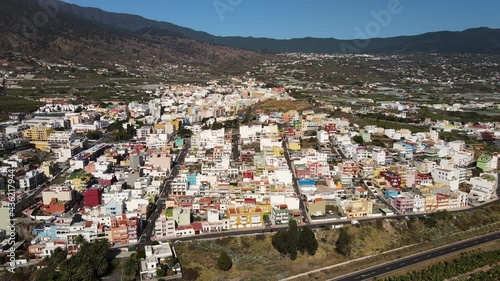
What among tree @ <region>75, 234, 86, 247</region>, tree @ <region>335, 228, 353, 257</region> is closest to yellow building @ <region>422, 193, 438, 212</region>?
tree @ <region>335, 228, 353, 257</region>

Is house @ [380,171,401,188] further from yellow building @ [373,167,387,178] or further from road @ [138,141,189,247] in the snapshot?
road @ [138,141,189,247]

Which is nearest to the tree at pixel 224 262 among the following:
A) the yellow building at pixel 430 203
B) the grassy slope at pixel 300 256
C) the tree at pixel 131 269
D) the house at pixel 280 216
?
the grassy slope at pixel 300 256

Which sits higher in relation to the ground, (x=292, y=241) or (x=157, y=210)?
(x=157, y=210)

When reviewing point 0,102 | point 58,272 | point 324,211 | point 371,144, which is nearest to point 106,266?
point 58,272

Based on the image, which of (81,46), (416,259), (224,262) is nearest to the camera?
(224,262)

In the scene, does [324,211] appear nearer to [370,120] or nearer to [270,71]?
[370,120]

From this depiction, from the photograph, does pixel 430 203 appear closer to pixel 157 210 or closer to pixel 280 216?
pixel 280 216

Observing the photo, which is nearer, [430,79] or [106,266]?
[106,266]

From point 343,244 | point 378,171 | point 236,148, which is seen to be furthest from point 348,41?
point 343,244
